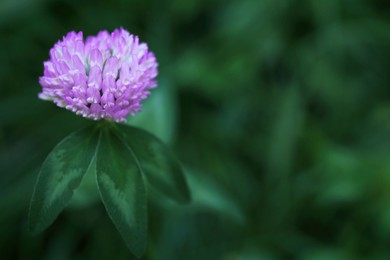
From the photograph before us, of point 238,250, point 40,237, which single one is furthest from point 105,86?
point 238,250

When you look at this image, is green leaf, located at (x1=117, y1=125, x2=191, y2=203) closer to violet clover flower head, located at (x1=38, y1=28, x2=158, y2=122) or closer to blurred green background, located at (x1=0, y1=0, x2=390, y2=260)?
violet clover flower head, located at (x1=38, y1=28, x2=158, y2=122)

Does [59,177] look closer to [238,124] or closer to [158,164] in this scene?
[158,164]

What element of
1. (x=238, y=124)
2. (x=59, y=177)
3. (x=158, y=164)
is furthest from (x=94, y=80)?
(x=238, y=124)

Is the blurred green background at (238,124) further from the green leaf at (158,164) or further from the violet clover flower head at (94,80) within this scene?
the violet clover flower head at (94,80)

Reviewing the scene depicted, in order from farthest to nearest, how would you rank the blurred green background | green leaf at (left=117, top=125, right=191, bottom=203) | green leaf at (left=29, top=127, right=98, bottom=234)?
the blurred green background < green leaf at (left=117, top=125, right=191, bottom=203) < green leaf at (left=29, top=127, right=98, bottom=234)

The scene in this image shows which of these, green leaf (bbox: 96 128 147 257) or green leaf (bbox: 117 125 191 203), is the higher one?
green leaf (bbox: 117 125 191 203)

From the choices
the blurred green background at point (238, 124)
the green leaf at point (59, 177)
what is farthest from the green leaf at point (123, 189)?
the blurred green background at point (238, 124)

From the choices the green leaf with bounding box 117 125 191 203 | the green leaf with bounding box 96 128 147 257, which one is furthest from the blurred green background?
the green leaf with bounding box 96 128 147 257
